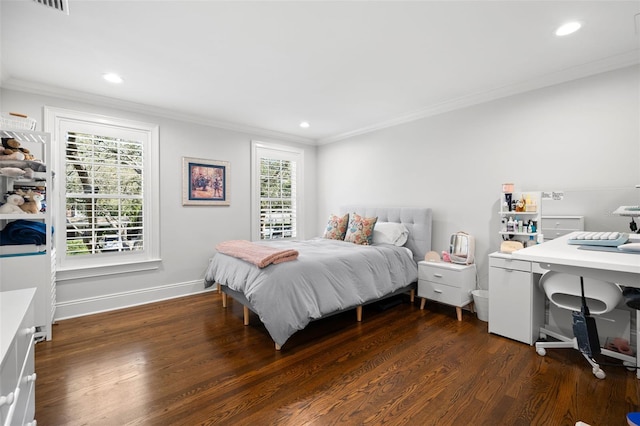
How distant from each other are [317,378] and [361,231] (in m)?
2.06

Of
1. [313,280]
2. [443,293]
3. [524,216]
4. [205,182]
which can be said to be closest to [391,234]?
[443,293]

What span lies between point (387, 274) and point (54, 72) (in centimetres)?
388

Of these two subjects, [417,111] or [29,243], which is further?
[417,111]

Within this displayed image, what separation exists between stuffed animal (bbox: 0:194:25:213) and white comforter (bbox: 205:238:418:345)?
1788 mm

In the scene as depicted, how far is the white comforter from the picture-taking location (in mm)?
2422

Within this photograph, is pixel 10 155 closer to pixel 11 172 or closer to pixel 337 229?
pixel 11 172

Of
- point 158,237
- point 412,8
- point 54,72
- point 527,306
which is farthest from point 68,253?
point 527,306

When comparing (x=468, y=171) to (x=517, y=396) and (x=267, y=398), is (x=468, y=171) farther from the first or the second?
(x=267, y=398)

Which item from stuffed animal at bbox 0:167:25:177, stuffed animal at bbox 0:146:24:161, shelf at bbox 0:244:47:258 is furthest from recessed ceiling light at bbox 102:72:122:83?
shelf at bbox 0:244:47:258

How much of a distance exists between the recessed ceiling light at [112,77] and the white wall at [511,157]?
128 inches

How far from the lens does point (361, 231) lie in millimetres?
3830

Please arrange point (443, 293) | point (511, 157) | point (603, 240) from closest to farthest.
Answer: point (603, 240) → point (511, 157) → point (443, 293)

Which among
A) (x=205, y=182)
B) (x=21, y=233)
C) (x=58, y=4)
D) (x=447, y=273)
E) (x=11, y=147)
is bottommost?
(x=447, y=273)

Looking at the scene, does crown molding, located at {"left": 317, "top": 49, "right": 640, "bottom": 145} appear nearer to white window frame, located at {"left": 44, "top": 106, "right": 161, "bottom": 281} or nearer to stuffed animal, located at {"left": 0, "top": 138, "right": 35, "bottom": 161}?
white window frame, located at {"left": 44, "top": 106, "right": 161, "bottom": 281}
